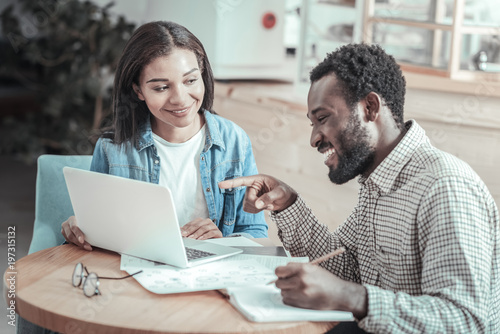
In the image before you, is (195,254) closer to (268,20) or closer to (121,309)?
(121,309)

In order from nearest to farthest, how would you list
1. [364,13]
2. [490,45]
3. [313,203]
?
[490,45]
[364,13]
[313,203]

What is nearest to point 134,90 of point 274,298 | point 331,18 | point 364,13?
point 274,298

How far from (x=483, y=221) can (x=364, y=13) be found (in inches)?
81.7

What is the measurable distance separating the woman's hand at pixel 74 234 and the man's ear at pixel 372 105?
0.77m

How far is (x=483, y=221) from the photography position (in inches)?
49.1

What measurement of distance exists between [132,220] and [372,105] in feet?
2.01

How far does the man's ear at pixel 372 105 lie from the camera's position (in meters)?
1.44

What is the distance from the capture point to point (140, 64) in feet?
6.16

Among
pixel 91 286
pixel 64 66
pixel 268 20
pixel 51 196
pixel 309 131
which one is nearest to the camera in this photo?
pixel 91 286

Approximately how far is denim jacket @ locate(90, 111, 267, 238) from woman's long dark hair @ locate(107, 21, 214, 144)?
0.04 metres

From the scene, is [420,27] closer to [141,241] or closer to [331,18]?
[331,18]

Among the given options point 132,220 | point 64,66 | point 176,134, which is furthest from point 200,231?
point 64,66

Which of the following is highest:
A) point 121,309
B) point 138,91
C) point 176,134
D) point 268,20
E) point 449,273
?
point 268,20

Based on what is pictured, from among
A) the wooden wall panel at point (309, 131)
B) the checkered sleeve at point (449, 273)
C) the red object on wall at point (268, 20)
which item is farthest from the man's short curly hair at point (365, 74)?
the red object on wall at point (268, 20)
